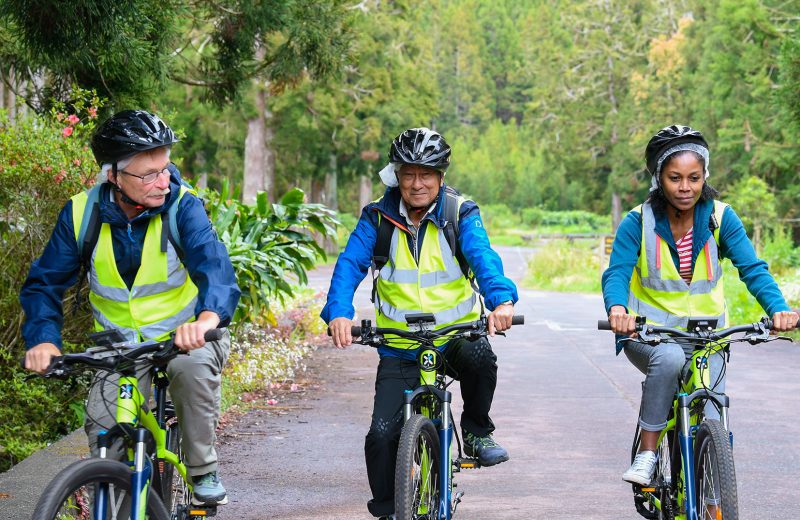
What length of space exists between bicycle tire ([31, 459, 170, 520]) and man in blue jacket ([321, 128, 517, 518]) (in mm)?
1471

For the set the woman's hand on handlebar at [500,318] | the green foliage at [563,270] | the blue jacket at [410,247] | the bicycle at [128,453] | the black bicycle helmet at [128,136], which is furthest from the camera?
the green foliage at [563,270]

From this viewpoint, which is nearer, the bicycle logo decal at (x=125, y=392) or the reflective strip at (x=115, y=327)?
the bicycle logo decal at (x=125, y=392)

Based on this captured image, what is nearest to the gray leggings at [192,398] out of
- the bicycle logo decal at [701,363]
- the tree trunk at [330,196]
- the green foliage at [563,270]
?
the bicycle logo decal at [701,363]

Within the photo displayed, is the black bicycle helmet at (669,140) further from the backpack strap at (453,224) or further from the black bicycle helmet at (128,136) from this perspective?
the black bicycle helmet at (128,136)

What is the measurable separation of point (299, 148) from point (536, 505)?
1489 inches

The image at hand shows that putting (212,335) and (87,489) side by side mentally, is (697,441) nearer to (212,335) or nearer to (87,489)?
(212,335)

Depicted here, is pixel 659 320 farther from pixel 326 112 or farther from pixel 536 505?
pixel 326 112

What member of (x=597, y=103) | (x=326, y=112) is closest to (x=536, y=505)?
(x=326, y=112)

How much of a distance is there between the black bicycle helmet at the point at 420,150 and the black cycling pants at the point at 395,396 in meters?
0.80

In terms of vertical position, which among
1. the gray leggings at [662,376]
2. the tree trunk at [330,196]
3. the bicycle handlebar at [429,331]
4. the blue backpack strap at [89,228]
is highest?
the tree trunk at [330,196]

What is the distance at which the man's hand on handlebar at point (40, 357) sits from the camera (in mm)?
4395

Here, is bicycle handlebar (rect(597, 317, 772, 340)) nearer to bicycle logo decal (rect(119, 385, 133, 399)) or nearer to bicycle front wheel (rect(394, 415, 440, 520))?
bicycle front wheel (rect(394, 415, 440, 520))

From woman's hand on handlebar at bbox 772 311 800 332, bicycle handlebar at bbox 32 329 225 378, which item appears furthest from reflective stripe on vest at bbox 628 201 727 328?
bicycle handlebar at bbox 32 329 225 378

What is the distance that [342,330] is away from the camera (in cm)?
542
